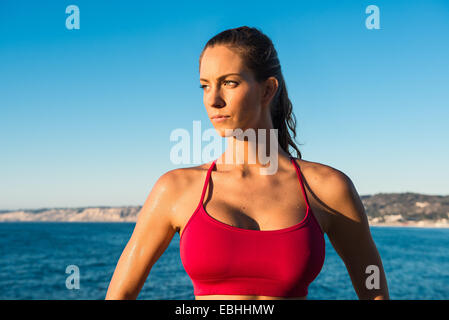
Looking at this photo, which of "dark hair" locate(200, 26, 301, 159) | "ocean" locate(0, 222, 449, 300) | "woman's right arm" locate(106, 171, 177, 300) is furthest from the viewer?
"ocean" locate(0, 222, 449, 300)

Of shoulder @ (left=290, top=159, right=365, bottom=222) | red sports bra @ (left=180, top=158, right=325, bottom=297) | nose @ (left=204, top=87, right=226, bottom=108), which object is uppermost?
nose @ (left=204, top=87, right=226, bottom=108)

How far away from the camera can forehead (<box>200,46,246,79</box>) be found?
2066mm

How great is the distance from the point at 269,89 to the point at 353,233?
83cm

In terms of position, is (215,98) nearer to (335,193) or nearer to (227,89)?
(227,89)

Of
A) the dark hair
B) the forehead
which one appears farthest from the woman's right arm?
the dark hair

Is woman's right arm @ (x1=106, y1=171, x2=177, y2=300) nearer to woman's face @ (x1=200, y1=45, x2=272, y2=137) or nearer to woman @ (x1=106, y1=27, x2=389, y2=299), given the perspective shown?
woman @ (x1=106, y1=27, x2=389, y2=299)

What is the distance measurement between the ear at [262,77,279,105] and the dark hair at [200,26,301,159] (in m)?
0.03

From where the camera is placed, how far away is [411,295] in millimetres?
41562

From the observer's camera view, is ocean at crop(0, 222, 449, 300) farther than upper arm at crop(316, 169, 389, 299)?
Yes

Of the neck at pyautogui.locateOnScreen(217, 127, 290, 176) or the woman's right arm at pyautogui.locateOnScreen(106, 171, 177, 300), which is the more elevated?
the neck at pyautogui.locateOnScreen(217, 127, 290, 176)

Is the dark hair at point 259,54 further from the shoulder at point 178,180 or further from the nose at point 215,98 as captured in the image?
the shoulder at point 178,180
